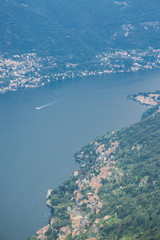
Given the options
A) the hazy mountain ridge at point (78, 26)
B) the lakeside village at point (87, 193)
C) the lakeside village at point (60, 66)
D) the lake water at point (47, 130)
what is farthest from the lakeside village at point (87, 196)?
the hazy mountain ridge at point (78, 26)

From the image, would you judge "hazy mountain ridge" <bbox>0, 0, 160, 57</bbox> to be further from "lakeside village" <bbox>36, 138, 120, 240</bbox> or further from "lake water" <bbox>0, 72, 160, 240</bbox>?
"lakeside village" <bbox>36, 138, 120, 240</bbox>

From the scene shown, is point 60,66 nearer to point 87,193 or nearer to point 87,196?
point 87,193

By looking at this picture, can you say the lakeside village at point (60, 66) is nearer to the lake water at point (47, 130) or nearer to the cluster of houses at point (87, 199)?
the lake water at point (47, 130)

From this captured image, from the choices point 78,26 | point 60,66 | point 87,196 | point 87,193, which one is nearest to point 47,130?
point 87,193

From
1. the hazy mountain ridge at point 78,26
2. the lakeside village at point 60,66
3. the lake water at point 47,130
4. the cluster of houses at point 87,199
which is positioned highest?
the hazy mountain ridge at point 78,26

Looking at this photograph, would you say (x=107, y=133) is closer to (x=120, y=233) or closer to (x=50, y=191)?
(x=50, y=191)

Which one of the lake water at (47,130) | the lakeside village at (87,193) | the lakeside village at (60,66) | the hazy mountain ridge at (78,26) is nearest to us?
the lakeside village at (87,193)

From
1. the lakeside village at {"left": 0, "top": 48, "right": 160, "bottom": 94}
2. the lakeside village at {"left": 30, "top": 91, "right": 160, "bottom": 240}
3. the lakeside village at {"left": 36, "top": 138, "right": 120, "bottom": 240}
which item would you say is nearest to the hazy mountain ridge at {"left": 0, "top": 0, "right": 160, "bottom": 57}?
the lakeside village at {"left": 0, "top": 48, "right": 160, "bottom": 94}
